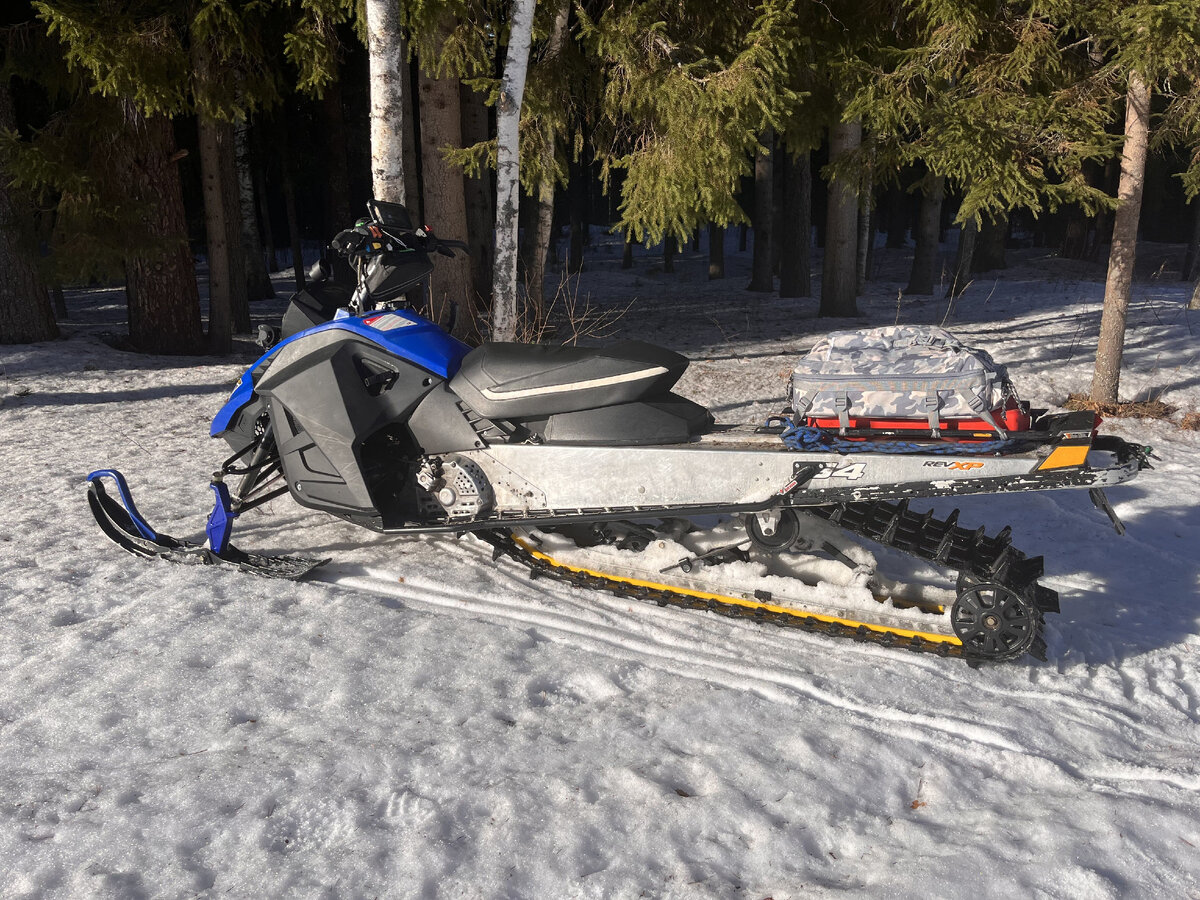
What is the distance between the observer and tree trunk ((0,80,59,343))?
977cm

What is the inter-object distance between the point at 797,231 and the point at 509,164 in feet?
33.7

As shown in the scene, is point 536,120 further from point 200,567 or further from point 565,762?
point 565,762

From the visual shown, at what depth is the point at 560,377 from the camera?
12.0 feet

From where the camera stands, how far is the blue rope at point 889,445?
321cm

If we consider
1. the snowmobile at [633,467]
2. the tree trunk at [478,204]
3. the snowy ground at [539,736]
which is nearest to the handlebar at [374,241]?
the snowmobile at [633,467]

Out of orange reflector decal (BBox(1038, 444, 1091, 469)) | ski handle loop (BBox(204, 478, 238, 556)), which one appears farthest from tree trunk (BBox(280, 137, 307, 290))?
orange reflector decal (BBox(1038, 444, 1091, 469))

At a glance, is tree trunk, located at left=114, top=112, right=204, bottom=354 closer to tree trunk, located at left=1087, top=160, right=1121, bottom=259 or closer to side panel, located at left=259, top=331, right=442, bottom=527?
side panel, located at left=259, top=331, right=442, bottom=527

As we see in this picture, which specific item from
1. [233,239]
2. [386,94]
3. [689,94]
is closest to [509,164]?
[386,94]

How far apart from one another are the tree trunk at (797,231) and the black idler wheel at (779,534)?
41.8ft

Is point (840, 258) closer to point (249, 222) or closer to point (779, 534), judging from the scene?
point (779, 534)

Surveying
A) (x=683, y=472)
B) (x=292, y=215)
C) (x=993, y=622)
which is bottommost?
(x=993, y=622)

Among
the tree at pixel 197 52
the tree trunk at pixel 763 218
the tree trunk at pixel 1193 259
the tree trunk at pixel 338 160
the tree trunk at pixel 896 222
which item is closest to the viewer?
the tree at pixel 197 52

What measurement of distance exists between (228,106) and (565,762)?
8687 mm

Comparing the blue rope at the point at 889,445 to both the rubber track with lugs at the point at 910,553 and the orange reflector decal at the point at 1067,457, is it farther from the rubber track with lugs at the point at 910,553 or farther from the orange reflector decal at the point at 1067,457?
the rubber track with lugs at the point at 910,553
